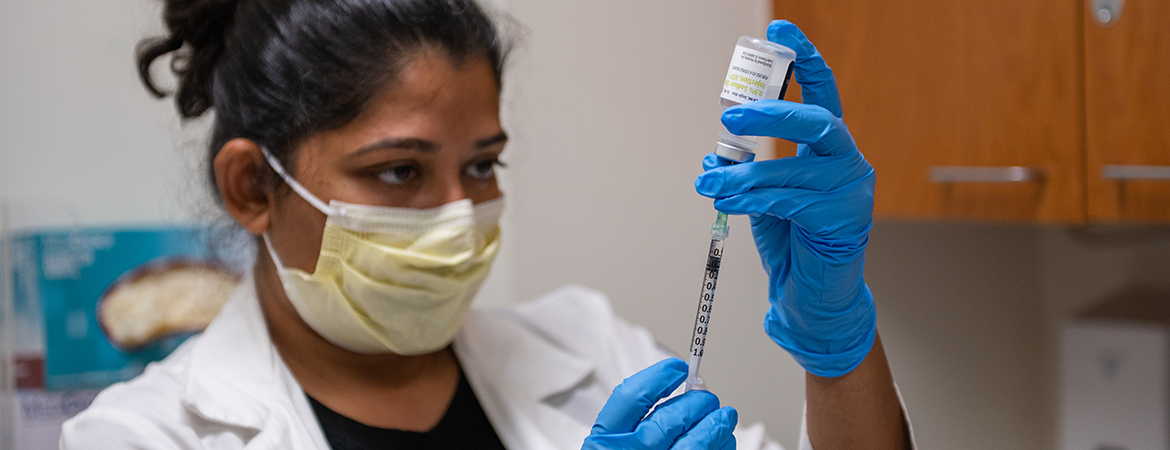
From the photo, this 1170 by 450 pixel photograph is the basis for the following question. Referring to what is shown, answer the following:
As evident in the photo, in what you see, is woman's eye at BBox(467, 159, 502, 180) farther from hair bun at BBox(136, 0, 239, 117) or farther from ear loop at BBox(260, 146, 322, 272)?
hair bun at BBox(136, 0, 239, 117)

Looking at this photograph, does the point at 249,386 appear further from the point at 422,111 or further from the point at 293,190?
the point at 422,111

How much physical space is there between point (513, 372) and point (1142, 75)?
885 mm

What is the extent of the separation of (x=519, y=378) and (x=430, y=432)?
6.5 inches

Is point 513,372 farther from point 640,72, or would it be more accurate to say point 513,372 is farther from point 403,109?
point 640,72

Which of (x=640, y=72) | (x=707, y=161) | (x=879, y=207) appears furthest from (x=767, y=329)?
(x=640, y=72)

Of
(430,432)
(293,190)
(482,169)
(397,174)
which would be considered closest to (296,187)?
(293,190)

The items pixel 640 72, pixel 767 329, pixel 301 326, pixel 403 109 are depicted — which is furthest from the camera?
pixel 640 72

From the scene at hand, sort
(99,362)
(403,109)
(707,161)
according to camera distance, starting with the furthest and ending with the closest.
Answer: (99,362) < (403,109) < (707,161)

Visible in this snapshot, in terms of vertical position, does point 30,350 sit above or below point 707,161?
below

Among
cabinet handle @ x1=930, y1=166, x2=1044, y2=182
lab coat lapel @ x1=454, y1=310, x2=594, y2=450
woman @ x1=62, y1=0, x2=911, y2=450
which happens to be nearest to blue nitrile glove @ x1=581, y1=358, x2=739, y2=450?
woman @ x1=62, y1=0, x2=911, y2=450

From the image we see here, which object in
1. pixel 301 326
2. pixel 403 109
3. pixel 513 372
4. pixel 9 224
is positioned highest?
pixel 403 109

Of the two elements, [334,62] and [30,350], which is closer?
[334,62]

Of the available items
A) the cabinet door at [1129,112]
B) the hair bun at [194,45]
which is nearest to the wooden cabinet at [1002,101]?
the cabinet door at [1129,112]

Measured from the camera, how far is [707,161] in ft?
2.26
